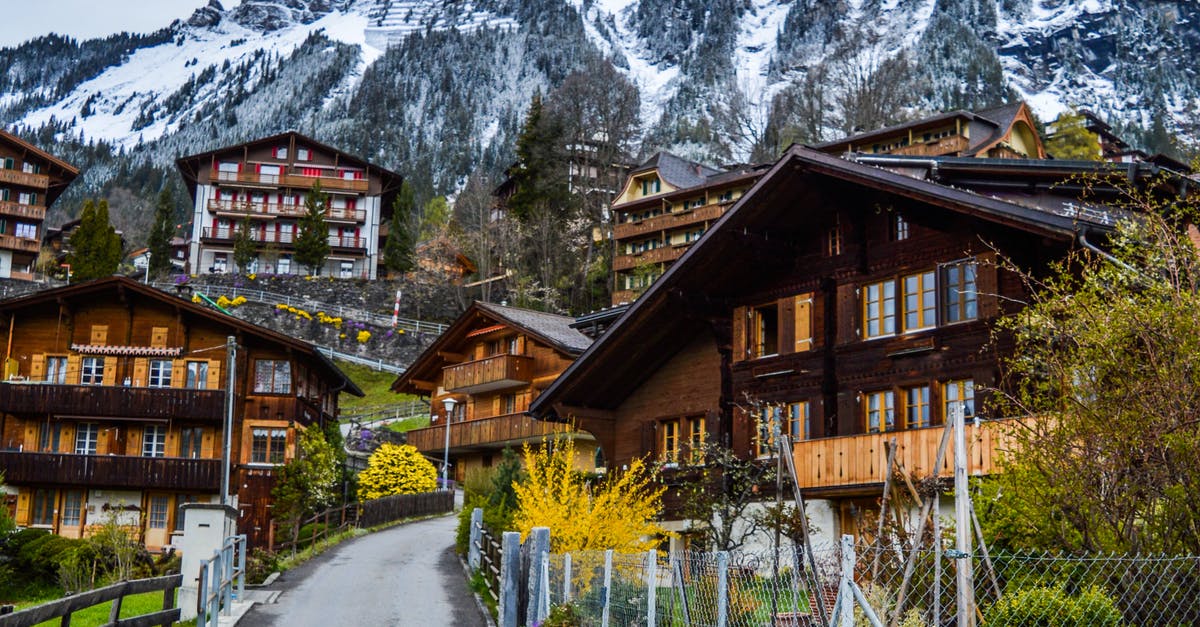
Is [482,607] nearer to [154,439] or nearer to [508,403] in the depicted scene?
[154,439]

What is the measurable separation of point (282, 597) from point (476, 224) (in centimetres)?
6636

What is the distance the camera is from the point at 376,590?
27.8 metres

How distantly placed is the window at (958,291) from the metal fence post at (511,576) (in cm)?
947

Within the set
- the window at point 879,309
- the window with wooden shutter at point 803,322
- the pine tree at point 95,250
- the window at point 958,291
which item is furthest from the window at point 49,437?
the pine tree at point 95,250

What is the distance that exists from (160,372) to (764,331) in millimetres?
27620

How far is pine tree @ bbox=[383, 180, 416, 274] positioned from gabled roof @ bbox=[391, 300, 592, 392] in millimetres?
38034

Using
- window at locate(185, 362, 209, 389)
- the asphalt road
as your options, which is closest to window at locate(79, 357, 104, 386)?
window at locate(185, 362, 209, 389)

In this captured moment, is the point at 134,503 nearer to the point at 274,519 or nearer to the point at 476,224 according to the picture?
the point at 274,519

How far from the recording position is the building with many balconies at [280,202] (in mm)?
98875

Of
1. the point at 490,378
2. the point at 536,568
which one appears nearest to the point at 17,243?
the point at 490,378

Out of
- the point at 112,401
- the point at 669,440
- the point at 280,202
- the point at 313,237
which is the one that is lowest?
the point at 669,440

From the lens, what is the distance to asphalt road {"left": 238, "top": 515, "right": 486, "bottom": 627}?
2370cm

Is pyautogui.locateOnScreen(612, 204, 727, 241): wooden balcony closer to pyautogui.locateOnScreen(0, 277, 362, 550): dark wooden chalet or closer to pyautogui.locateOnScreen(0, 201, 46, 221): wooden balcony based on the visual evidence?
pyautogui.locateOnScreen(0, 277, 362, 550): dark wooden chalet

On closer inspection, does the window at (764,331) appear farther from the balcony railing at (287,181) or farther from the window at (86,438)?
the balcony railing at (287,181)
